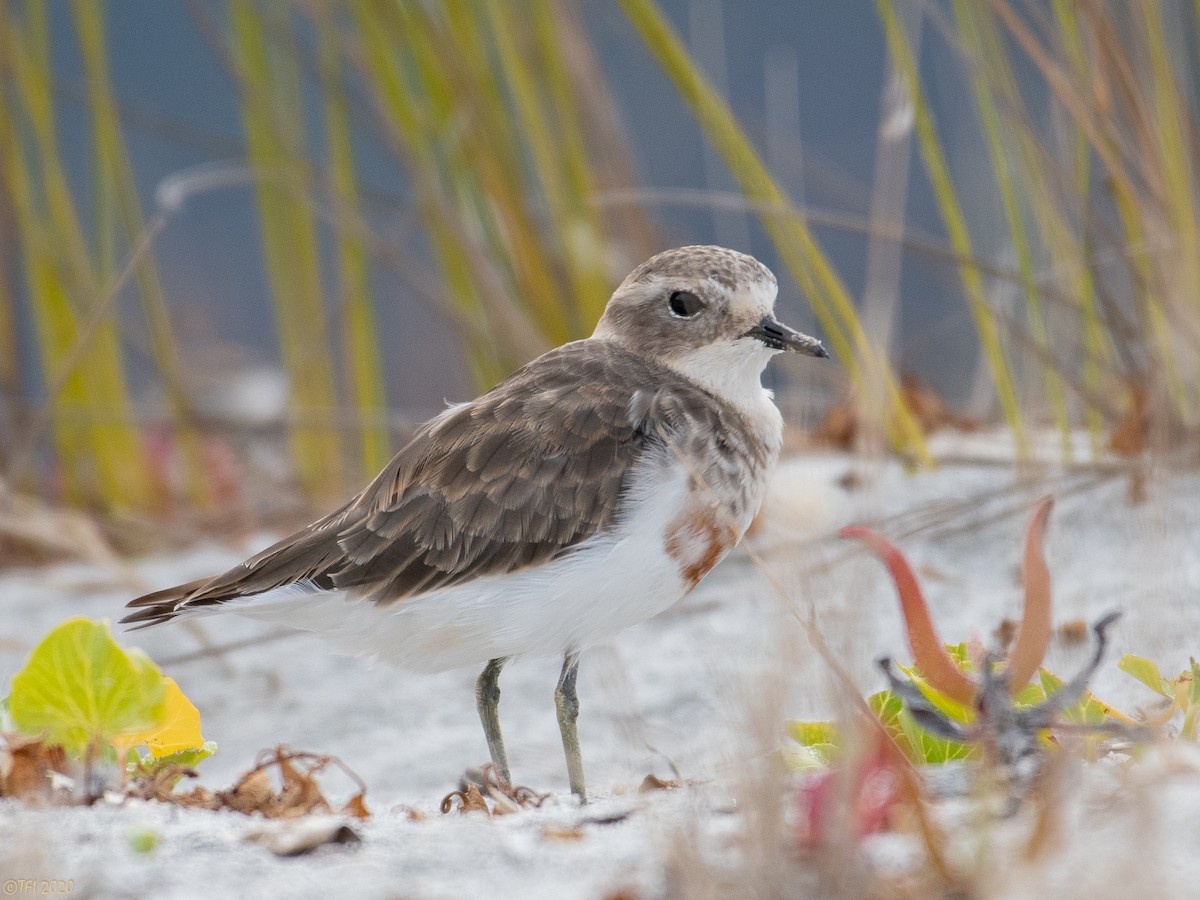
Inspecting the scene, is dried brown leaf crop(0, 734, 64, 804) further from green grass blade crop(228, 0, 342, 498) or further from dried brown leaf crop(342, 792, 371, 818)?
green grass blade crop(228, 0, 342, 498)

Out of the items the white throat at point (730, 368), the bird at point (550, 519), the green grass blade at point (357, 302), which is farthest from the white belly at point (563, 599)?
the green grass blade at point (357, 302)

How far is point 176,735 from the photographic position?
2.47 meters

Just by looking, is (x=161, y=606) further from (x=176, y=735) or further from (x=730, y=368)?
(x=730, y=368)

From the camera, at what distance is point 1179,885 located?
164cm

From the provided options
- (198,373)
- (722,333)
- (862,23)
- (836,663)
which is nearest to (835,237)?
(862,23)

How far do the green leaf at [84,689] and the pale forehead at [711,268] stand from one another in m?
1.54

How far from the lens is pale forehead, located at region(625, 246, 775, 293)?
3.20 meters

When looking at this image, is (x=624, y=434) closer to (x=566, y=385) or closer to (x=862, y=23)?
(x=566, y=385)

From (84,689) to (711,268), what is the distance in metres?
1.66

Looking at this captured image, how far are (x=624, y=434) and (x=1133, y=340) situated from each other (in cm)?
188

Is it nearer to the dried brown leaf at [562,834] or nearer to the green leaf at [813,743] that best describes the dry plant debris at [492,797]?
the dried brown leaf at [562,834]

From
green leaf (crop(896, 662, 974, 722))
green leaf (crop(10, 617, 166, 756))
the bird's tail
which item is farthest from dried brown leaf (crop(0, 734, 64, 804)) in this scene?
green leaf (crop(896, 662, 974, 722))

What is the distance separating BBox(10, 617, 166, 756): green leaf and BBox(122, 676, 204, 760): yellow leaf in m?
0.11

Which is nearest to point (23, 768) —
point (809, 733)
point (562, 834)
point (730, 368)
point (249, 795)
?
point (249, 795)
